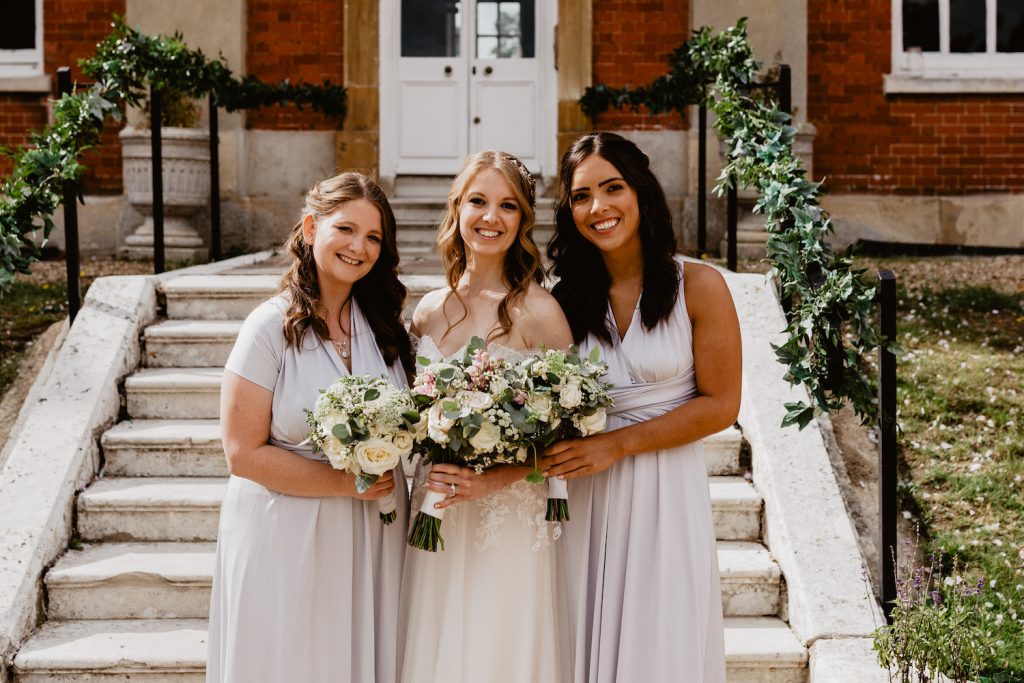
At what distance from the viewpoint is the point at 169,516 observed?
→ 4.39 metres

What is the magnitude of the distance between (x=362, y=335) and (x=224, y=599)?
840mm

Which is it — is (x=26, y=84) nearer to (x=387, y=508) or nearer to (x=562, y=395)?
(x=387, y=508)

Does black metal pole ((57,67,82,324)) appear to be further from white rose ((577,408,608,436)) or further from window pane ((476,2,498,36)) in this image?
window pane ((476,2,498,36))

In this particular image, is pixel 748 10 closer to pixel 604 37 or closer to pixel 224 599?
pixel 604 37

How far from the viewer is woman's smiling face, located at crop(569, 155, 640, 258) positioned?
3055mm

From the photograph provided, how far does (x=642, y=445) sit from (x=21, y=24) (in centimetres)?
965

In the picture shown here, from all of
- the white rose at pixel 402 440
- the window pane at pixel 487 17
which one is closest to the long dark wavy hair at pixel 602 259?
the white rose at pixel 402 440

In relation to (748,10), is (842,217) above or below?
below

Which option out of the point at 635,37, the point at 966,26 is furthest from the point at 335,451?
the point at 966,26

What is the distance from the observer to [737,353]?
303cm

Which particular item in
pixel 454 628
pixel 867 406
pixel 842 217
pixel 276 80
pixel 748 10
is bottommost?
pixel 454 628

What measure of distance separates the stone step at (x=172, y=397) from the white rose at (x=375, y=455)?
8.37 feet

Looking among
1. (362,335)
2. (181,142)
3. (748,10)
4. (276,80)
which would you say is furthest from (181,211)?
(362,335)

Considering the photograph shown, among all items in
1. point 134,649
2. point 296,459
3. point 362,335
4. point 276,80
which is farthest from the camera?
point 276,80
